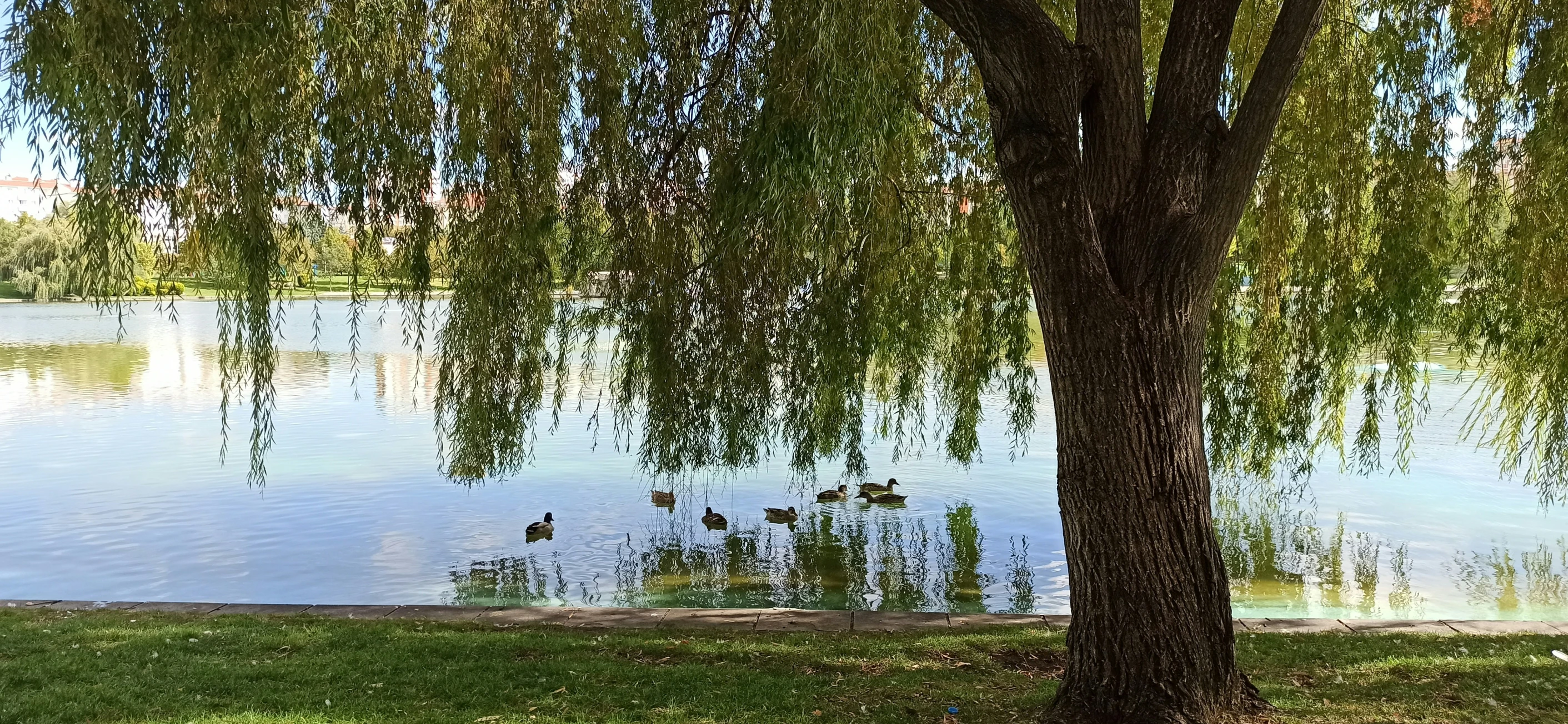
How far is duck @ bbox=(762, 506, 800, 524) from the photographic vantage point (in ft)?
29.0

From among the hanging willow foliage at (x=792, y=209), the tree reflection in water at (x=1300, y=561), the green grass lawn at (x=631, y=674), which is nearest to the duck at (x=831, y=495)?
the hanging willow foliage at (x=792, y=209)

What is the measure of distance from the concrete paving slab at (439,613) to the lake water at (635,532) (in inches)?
44.9

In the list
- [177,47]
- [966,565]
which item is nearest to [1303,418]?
[966,565]

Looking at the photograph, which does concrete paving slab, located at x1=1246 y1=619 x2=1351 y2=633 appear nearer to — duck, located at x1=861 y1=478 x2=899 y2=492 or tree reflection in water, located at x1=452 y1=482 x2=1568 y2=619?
tree reflection in water, located at x1=452 y1=482 x2=1568 y2=619

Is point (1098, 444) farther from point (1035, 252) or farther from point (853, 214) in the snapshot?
point (853, 214)

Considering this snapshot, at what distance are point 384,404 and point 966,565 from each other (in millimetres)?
10737

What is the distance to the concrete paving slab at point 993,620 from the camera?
5.21 m

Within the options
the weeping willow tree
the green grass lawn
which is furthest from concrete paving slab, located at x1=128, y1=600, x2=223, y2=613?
the weeping willow tree

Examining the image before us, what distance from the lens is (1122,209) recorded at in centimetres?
347

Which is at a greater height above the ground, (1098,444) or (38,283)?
(38,283)

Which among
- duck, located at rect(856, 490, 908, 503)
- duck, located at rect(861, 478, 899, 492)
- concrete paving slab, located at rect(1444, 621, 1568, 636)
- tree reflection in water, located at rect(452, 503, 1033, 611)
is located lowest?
tree reflection in water, located at rect(452, 503, 1033, 611)

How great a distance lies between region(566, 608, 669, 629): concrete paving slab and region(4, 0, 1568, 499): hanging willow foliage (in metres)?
1.14

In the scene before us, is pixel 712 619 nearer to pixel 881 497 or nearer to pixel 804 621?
pixel 804 621

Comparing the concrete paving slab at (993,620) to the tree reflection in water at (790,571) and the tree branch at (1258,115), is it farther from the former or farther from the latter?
the tree branch at (1258,115)
